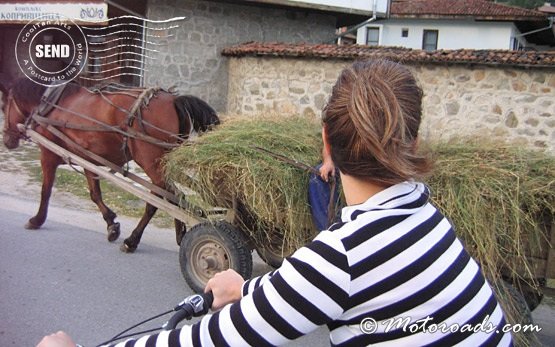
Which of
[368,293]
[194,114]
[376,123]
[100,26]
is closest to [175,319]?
[368,293]

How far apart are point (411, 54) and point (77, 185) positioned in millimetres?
5741

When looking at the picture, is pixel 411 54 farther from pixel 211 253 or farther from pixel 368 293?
pixel 368 293

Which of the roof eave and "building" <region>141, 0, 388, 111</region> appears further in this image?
the roof eave

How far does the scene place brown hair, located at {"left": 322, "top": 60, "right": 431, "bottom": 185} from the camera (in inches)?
47.3

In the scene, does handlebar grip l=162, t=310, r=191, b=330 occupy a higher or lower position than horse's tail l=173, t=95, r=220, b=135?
lower

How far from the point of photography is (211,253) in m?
4.21

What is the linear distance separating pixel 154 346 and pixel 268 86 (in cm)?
987

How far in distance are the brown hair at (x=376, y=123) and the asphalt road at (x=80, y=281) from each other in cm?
272

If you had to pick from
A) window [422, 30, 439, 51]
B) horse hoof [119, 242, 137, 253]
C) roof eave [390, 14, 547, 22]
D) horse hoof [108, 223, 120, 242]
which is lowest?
horse hoof [119, 242, 137, 253]

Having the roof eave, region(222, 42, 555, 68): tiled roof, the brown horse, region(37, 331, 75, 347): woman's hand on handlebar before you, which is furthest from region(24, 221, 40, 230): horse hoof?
the roof eave

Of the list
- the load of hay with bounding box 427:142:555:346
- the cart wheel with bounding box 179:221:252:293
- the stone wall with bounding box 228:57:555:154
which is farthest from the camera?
the stone wall with bounding box 228:57:555:154

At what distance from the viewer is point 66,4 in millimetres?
12555

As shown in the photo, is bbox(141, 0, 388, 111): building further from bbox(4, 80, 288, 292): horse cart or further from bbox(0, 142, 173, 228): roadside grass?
bbox(4, 80, 288, 292): horse cart

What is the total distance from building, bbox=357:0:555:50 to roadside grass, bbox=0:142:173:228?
1956 cm
